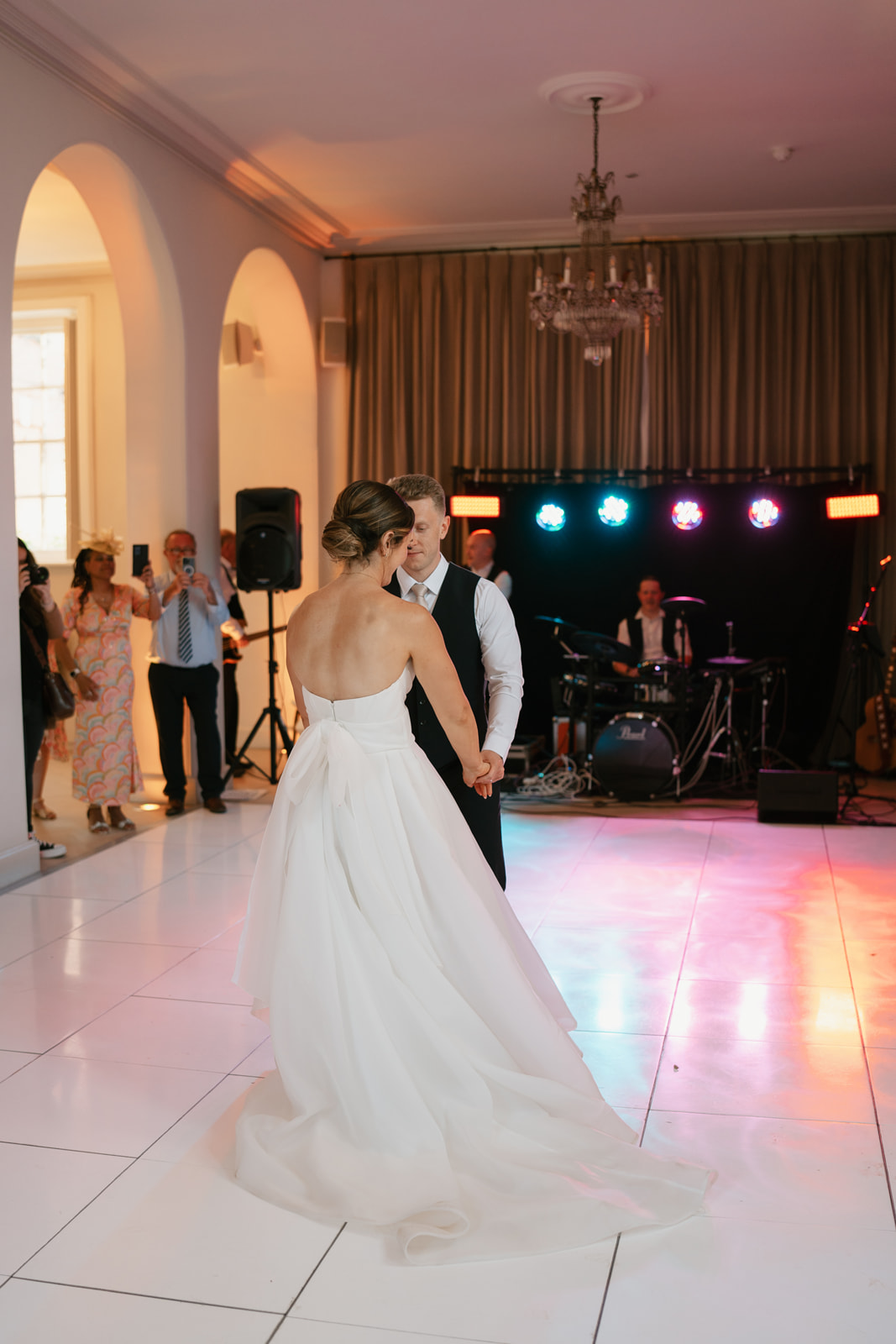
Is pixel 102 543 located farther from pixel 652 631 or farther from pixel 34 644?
pixel 652 631

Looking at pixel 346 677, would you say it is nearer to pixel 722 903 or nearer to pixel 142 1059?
pixel 142 1059

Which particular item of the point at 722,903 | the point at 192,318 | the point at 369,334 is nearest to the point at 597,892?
the point at 722,903

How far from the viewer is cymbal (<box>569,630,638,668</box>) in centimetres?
687

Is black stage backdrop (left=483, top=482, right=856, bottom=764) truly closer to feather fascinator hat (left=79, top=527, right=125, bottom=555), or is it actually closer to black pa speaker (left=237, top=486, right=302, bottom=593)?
black pa speaker (left=237, top=486, right=302, bottom=593)

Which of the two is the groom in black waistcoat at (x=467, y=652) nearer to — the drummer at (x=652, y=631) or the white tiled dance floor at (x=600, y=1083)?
the white tiled dance floor at (x=600, y=1083)

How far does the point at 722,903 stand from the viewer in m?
4.77


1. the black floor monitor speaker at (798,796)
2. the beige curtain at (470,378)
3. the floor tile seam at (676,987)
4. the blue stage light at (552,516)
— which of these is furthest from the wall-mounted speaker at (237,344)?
the floor tile seam at (676,987)

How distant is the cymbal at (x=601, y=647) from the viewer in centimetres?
687

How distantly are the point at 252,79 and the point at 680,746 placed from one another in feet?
14.1

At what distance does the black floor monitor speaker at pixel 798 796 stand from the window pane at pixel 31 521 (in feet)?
19.6

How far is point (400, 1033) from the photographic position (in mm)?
2459

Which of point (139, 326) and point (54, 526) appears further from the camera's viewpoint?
point (54, 526)

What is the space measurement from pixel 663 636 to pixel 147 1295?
631 centimetres

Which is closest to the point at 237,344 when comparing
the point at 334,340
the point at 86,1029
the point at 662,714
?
the point at 334,340
